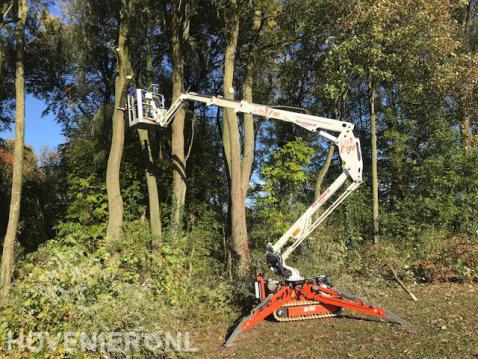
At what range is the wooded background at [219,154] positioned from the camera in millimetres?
10352

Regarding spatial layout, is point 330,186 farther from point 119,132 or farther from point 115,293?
point 119,132

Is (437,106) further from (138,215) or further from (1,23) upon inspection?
(1,23)

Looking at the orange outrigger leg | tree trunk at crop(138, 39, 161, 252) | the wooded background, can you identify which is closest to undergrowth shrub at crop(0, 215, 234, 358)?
the wooded background

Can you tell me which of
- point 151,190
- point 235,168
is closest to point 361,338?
point 235,168

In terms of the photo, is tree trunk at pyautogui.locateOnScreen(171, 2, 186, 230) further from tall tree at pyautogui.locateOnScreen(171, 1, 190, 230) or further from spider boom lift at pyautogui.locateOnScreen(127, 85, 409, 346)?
spider boom lift at pyautogui.locateOnScreen(127, 85, 409, 346)

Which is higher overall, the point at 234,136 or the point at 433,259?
the point at 234,136

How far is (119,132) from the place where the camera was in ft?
42.8

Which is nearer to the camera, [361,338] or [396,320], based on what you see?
[361,338]

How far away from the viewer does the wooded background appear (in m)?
10.4

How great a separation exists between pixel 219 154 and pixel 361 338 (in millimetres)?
15000

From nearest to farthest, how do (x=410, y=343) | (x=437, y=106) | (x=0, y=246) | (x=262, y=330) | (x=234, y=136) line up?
(x=410, y=343), (x=262, y=330), (x=234, y=136), (x=0, y=246), (x=437, y=106)

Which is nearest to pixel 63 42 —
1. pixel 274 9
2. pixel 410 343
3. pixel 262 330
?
pixel 274 9

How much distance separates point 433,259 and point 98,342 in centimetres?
1121

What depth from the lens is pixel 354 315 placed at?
9266 millimetres
